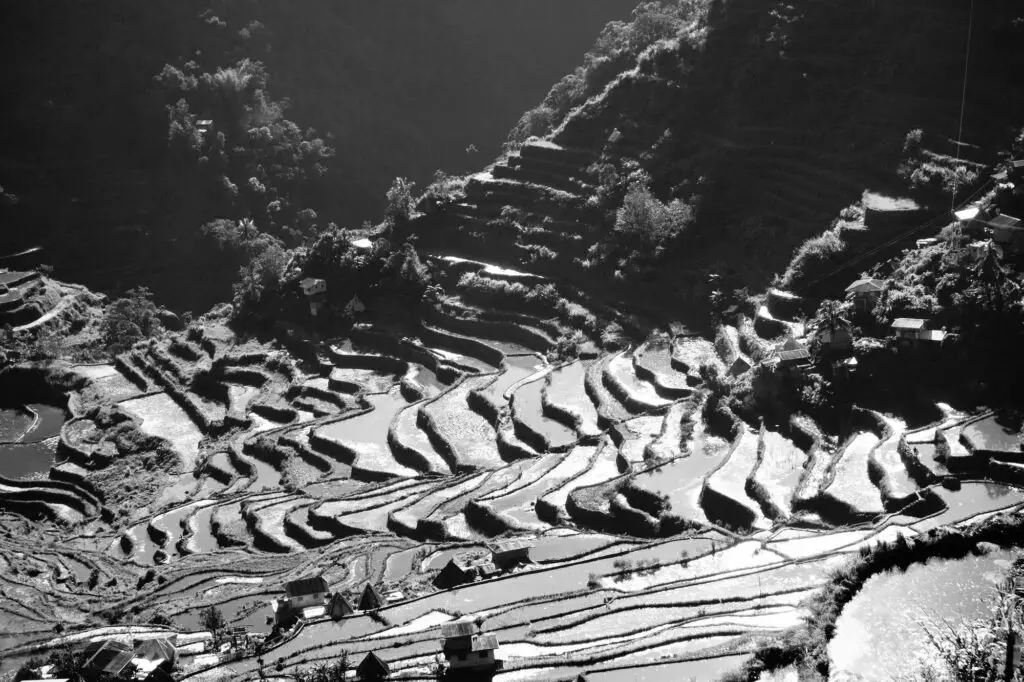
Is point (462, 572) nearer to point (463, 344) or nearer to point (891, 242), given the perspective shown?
point (891, 242)

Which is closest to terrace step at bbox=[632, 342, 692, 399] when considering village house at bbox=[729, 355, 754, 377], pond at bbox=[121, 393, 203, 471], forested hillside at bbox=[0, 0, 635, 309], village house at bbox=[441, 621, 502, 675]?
village house at bbox=[729, 355, 754, 377]

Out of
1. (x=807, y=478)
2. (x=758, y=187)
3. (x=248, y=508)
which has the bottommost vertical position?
(x=807, y=478)

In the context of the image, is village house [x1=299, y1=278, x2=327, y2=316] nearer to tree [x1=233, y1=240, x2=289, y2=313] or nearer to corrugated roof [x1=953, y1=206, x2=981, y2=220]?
tree [x1=233, y1=240, x2=289, y2=313]

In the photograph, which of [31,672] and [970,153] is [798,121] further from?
[31,672]

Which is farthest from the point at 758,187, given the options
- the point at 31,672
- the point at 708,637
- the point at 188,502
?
the point at 31,672

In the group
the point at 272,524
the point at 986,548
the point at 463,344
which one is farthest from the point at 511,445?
the point at 986,548
